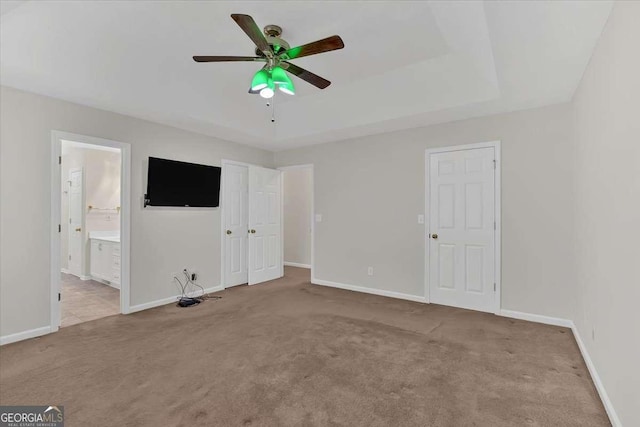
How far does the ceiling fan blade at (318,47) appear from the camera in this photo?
213 centimetres

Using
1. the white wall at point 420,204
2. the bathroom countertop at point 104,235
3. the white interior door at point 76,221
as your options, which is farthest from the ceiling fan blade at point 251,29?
the white interior door at point 76,221

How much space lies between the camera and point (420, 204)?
4.32 metres

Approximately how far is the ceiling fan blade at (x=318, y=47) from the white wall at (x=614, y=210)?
1.60 metres

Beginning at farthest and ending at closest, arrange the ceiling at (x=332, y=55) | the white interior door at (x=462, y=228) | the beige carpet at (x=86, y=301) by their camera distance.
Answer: the white interior door at (x=462, y=228) → the beige carpet at (x=86, y=301) → the ceiling at (x=332, y=55)

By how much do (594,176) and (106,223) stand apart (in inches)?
289

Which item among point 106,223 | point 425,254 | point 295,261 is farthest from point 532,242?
point 106,223

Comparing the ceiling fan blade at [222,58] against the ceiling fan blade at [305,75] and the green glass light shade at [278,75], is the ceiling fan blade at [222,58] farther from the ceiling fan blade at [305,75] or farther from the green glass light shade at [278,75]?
the ceiling fan blade at [305,75]

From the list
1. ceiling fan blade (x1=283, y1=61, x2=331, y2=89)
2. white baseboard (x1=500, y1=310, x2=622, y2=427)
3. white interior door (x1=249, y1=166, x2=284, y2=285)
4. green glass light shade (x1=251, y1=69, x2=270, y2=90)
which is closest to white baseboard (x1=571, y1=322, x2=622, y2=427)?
white baseboard (x1=500, y1=310, x2=622, y2=427)

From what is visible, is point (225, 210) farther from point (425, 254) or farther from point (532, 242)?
point (532, 242)

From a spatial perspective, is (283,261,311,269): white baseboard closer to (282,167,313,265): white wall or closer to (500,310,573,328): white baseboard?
(282,167,313,265): white wall

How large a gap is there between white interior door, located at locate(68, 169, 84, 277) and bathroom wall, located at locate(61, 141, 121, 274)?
0.14m

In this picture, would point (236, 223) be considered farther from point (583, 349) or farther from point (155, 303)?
point (583, 349)

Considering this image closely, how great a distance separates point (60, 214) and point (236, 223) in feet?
7.75

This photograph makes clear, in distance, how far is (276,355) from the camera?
8.77 ft
